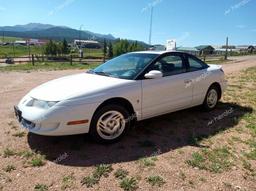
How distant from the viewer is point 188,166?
13.1 feet

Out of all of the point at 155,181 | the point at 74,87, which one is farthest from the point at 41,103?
the point at 155,181

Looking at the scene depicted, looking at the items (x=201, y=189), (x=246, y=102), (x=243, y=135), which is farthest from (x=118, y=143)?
(x=246, y=102)

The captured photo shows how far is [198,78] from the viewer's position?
6121 mm

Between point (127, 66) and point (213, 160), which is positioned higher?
point (127, 66)

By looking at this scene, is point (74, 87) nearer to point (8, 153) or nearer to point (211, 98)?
point (8, 153)

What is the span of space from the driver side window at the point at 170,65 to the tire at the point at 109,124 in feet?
3.64

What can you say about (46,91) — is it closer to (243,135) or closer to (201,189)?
(201,189)

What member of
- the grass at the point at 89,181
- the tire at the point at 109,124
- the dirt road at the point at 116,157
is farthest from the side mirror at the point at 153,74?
the grass at the point at 89,181

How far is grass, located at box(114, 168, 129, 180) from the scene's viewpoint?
3.65 m

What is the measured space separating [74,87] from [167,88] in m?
1.71

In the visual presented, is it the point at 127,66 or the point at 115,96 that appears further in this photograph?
the point at 127,66

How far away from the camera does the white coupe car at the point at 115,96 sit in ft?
13.8

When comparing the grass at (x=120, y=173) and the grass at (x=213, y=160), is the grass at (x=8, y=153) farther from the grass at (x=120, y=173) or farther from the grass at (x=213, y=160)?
the grass at (x=213, y=160)

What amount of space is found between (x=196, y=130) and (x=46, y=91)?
8.95 ft
